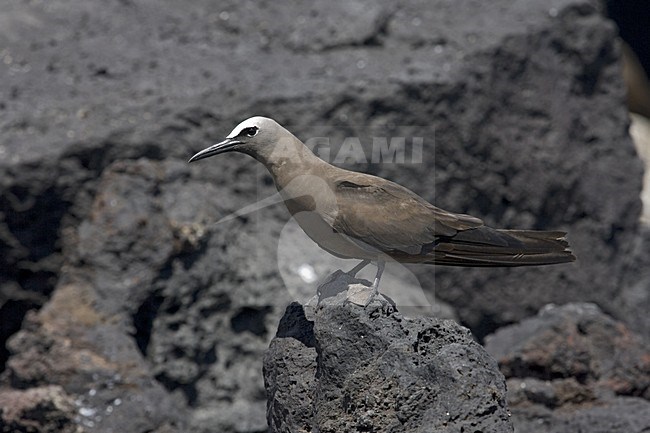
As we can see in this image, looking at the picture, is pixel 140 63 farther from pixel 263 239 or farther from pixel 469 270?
pixel 469 270

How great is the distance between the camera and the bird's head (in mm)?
6496

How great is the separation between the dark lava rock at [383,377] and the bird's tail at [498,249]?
0.87 metres

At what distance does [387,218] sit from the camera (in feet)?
21.2

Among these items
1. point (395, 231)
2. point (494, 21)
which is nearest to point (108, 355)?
point (395, 231)

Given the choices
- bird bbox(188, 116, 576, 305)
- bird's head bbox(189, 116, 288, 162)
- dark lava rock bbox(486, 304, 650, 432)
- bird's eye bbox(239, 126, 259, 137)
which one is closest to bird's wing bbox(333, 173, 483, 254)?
bird bbox(188, 116, 576, 305)

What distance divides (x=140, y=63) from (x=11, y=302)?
2314mm

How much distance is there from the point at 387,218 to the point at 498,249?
65 cm

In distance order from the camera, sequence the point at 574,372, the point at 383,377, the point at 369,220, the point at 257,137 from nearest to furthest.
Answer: the point at 383,377
the point at 369,220
the point at 257,137
the point at 574,372

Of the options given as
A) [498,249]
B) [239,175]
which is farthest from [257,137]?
[239,175]

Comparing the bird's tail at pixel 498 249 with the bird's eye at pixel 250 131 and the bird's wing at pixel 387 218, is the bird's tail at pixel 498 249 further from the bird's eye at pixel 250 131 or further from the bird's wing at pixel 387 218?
the bird's eye at pixel 250 131

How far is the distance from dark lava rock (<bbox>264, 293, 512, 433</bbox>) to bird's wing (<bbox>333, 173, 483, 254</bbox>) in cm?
61

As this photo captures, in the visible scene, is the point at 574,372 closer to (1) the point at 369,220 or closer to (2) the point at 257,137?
(1) the point at 369,220

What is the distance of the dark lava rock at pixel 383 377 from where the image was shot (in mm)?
5449

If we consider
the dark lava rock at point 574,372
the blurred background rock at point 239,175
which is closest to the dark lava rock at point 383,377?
the dark lava rock at point 574,372
